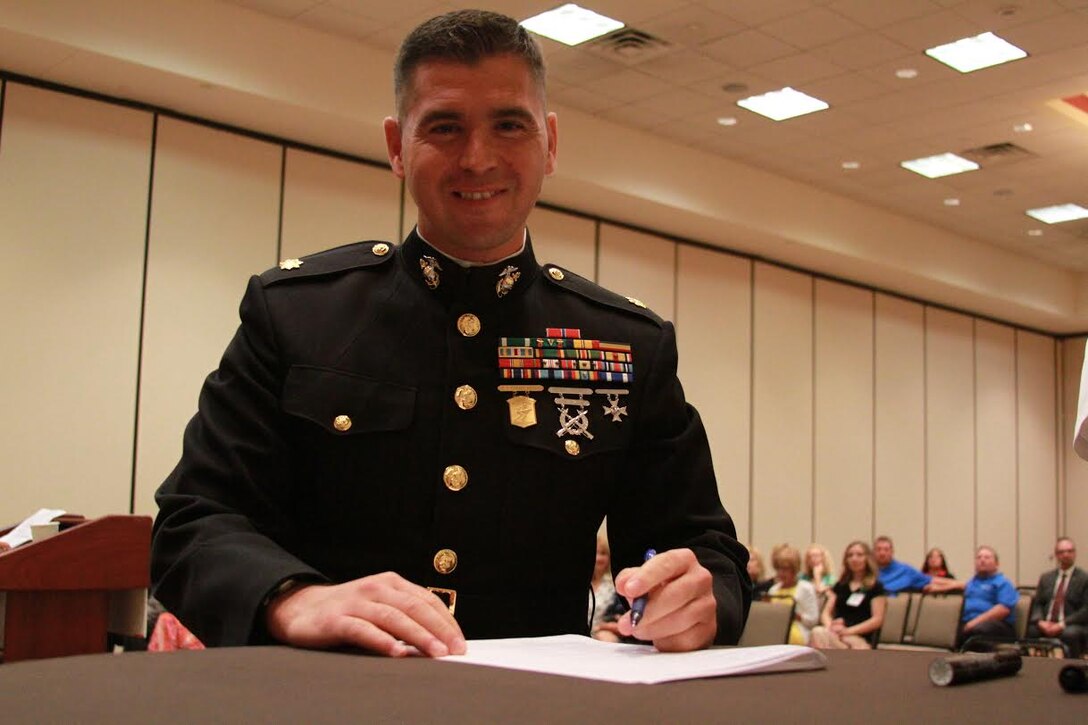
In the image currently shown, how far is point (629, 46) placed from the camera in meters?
9.57

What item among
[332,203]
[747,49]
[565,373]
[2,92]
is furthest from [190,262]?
[565,373]

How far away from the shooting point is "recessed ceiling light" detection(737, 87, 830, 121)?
10789 millimetres

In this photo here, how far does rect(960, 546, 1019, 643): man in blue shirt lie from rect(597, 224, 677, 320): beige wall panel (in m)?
3.86

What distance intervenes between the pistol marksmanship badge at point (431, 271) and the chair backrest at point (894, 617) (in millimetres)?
9024

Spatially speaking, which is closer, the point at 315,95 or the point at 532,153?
the point at 532,153

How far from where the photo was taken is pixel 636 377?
198cm

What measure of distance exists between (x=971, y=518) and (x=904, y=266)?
13.9 feet

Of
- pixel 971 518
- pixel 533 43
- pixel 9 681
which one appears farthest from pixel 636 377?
pixel 971 518

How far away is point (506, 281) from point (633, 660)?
84cm

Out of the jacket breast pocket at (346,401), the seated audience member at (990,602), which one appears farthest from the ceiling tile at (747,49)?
the jacket breast pocket at (346,401)

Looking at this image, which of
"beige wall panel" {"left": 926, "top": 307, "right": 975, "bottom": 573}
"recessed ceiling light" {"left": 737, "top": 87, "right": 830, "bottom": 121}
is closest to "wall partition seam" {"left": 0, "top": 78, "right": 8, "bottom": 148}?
"recessed ceiling light" {"left": 737, "top": 87, "right": 830, "bottom": 121}

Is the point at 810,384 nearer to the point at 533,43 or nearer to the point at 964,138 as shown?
the point at 964,138

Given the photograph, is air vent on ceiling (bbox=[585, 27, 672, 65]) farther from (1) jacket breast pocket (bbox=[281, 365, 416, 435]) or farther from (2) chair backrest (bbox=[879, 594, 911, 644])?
(1) jacket breast pocket (bbox=[281, 365, 416, 435])

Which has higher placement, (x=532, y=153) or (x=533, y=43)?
(x=533, y=43)
